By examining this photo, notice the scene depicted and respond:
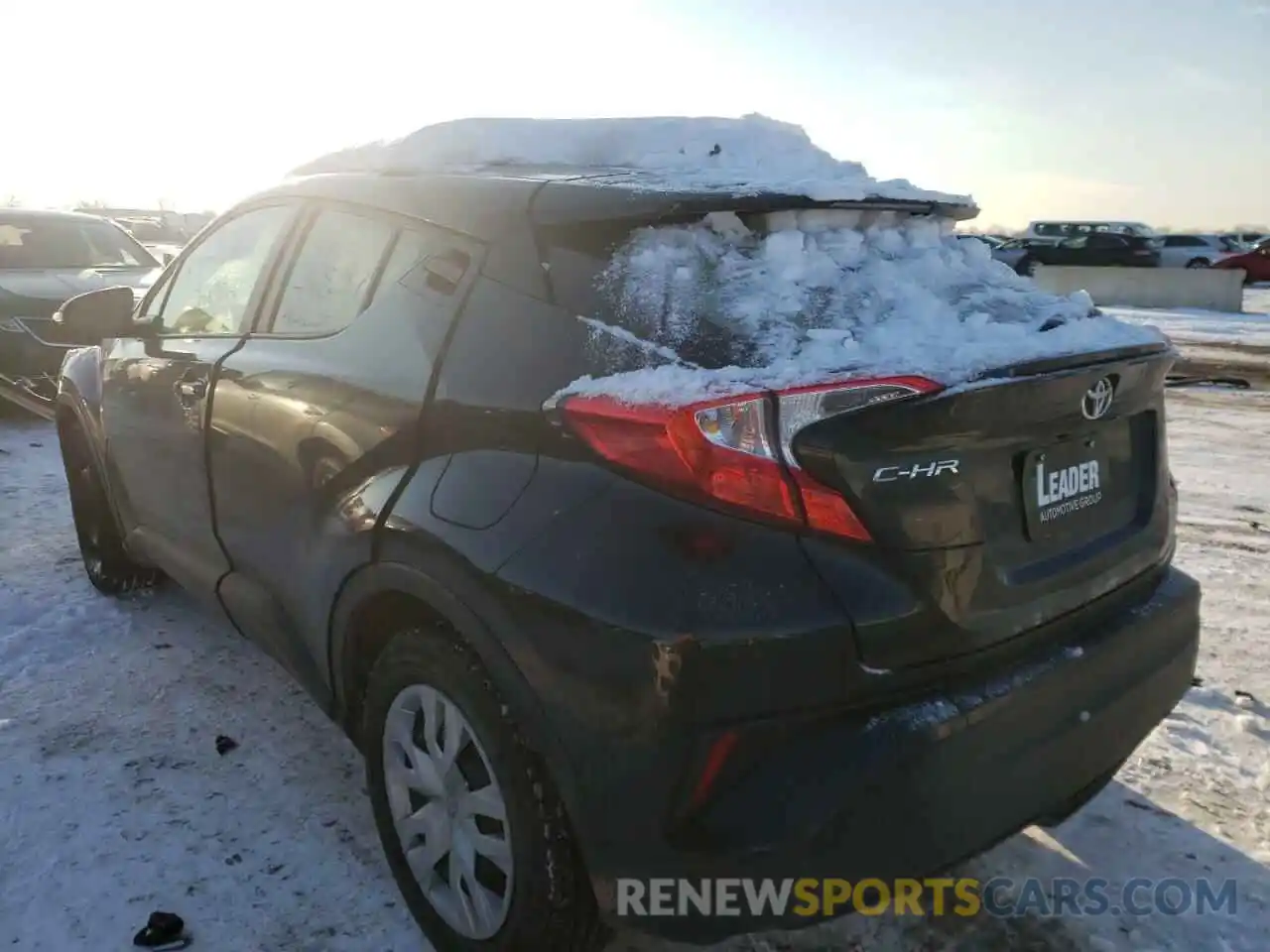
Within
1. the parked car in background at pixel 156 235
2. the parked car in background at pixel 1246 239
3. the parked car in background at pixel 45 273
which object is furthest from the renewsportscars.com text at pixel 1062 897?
the parked car in background at pixel 1246 239

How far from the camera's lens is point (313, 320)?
104 inches

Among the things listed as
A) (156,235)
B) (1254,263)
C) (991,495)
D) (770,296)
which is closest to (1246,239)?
(1254,263)

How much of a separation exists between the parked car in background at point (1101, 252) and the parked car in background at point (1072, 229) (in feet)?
2.43

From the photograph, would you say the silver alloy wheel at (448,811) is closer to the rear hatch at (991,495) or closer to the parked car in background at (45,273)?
the rear hatch at (991,495)

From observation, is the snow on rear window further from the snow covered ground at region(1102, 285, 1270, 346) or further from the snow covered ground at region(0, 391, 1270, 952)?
the snow covered ground at region(1102, 285, 1270, 346)

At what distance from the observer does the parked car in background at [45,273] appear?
24.6ft

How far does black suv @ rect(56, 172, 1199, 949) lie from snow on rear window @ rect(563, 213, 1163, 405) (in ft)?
0.13

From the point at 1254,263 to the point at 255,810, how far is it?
1345 inches

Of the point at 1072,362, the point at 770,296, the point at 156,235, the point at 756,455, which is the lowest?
the point at 756,455

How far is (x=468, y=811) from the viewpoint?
6.74 ft

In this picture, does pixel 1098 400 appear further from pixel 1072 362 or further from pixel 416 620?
pixel 416 620

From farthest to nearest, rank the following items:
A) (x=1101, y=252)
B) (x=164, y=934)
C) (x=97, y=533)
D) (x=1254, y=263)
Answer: (x=1254, y=263)
(x=1101, y=252)
(x=97, y=533)
(x=164, y=934)

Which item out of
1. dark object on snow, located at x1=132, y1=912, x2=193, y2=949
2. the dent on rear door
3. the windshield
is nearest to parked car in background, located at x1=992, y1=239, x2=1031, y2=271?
the windshield

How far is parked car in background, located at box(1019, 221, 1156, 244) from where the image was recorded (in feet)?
100
